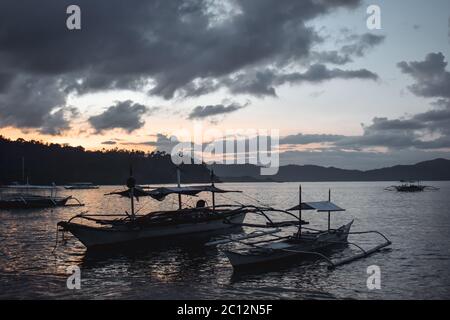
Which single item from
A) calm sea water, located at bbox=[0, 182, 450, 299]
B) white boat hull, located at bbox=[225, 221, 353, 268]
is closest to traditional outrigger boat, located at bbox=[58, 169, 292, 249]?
calm sea water, located at bbox=[0, 182, 450, 299]

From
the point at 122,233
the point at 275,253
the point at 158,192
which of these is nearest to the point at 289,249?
the point at 275,253

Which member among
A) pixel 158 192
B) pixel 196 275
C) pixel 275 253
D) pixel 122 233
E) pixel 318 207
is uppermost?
pixel 158 192

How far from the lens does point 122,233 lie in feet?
116

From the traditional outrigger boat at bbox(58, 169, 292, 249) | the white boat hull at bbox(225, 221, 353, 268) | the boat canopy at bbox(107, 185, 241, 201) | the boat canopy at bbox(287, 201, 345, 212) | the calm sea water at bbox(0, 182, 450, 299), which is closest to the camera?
the calm sea water at bbox(0, 182, 450, 299)

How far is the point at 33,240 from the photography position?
138ft

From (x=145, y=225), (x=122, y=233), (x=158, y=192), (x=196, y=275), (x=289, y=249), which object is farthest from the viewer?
(x=158, y=192)

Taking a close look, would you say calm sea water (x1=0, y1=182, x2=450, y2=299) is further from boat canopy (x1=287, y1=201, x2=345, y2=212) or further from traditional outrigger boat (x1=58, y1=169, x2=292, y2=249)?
boat canopy (x1=287, y1=201, x2=345, y2=212)

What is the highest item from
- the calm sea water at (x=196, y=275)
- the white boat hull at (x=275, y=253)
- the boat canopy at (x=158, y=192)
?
the boat canopy at (x=158, y=192)

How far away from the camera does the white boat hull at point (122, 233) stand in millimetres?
34000

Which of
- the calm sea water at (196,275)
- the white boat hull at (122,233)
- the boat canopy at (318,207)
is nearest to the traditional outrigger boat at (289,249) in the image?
the boat canopy at (318,207)

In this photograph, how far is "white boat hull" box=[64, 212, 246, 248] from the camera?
34000 mm

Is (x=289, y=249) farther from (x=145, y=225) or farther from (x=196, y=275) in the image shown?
(x=145, y=225)

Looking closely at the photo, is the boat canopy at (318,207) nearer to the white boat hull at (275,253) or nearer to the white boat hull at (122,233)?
the white boat hull at (275,253)

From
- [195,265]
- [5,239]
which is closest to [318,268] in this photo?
[195,265]
